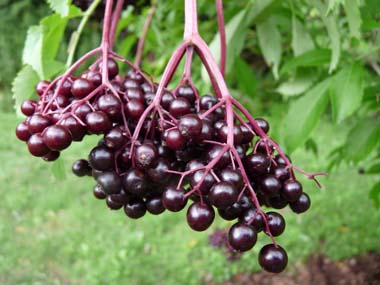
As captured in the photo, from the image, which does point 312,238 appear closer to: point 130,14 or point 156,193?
point 130,14

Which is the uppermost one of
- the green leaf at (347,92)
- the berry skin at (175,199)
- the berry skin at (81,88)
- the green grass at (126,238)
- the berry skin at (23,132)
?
the berry skin at (81,88)

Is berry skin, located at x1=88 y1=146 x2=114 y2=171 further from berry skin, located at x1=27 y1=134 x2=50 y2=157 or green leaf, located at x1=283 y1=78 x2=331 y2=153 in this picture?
green leaf, located at x1=283 y1=78 x2=331 y2=153

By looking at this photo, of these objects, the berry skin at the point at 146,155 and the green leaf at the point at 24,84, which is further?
the green leaf at the point at 24,84

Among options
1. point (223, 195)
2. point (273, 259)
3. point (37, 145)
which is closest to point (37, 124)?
point (37, 145)

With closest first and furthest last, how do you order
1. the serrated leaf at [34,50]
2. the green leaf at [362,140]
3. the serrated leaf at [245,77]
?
1. the serrated leaf at [34,50]
2. the green leaf at [362,140]
3. the serrated leaf at [245,77]

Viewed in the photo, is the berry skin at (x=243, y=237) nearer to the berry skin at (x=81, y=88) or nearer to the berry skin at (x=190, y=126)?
the berry skin at (x=190, y=126)

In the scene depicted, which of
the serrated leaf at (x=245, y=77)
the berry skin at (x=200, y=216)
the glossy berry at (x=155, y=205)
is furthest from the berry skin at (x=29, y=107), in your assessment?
the serrated leaf at (x=245, y=77)

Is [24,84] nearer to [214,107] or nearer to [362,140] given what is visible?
[214,107]

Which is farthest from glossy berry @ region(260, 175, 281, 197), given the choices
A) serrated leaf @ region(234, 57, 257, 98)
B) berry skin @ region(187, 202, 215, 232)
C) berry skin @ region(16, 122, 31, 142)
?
serrated leaf @ region(234, 57, 257, 98)
